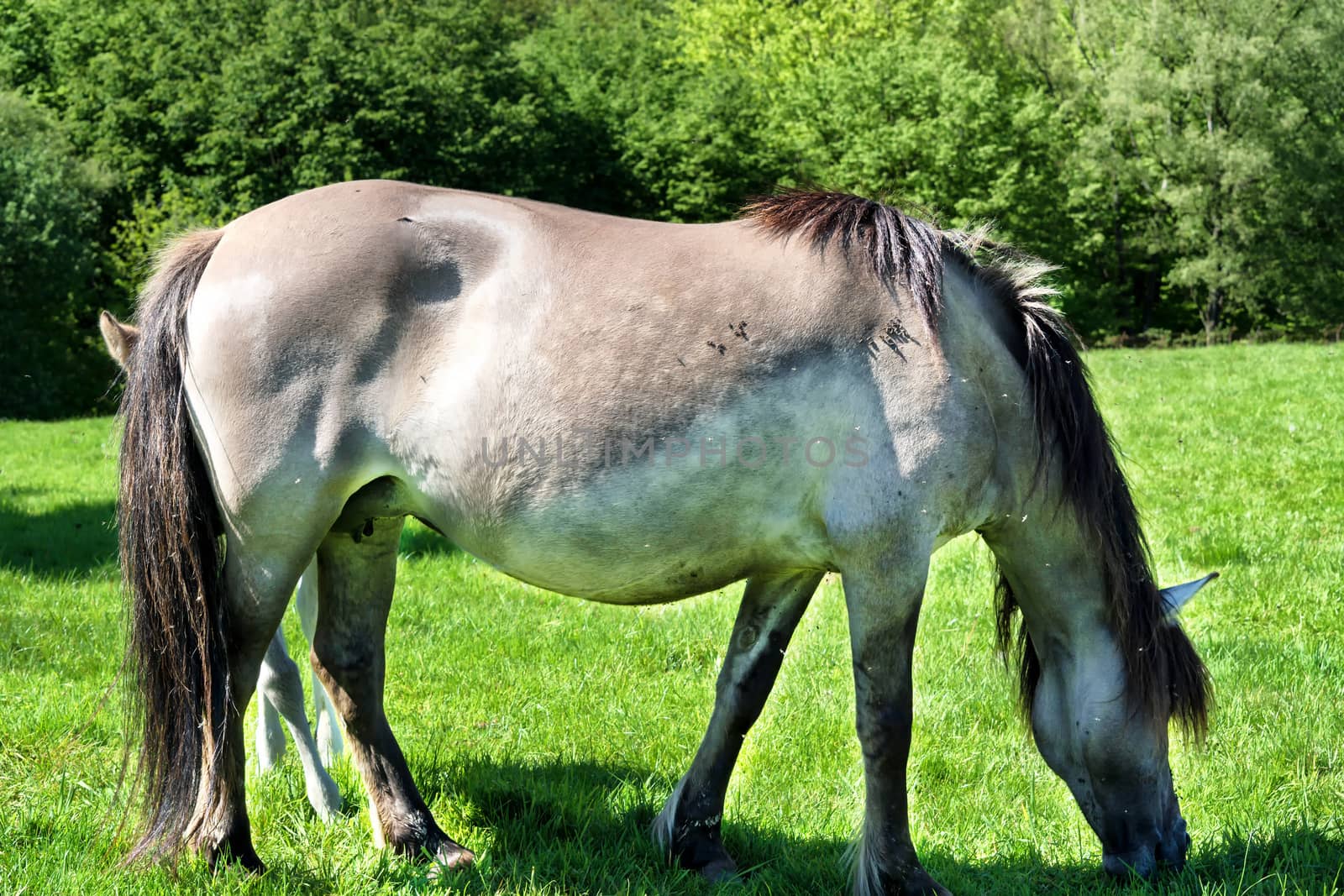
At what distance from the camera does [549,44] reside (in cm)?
4278

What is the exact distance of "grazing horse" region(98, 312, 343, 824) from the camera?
13.0 feet

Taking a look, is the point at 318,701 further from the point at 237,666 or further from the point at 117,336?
the point at 117,336

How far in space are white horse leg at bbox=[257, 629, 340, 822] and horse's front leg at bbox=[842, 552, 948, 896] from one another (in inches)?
76.3

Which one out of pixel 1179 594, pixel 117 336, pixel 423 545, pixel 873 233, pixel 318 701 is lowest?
pixel 423 545

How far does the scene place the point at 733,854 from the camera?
376cm

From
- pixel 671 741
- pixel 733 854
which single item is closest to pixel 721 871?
pixel 733 854

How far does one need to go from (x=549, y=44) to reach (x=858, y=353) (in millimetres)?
43002

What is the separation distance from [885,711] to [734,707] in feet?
2.11

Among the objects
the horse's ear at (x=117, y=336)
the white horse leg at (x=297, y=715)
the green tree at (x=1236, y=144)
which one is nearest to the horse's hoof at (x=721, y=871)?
the white horse leg at (x=297, y=715)

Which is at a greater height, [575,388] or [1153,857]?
[575,388]

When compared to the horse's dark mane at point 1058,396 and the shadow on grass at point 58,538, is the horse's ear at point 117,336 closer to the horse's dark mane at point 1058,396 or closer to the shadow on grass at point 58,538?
the horse's dark mane at point 1058,396

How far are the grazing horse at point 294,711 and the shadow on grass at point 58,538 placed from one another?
3.74 meters

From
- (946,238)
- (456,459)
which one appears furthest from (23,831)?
(946,238)

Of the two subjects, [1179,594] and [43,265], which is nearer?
[1179,594]
